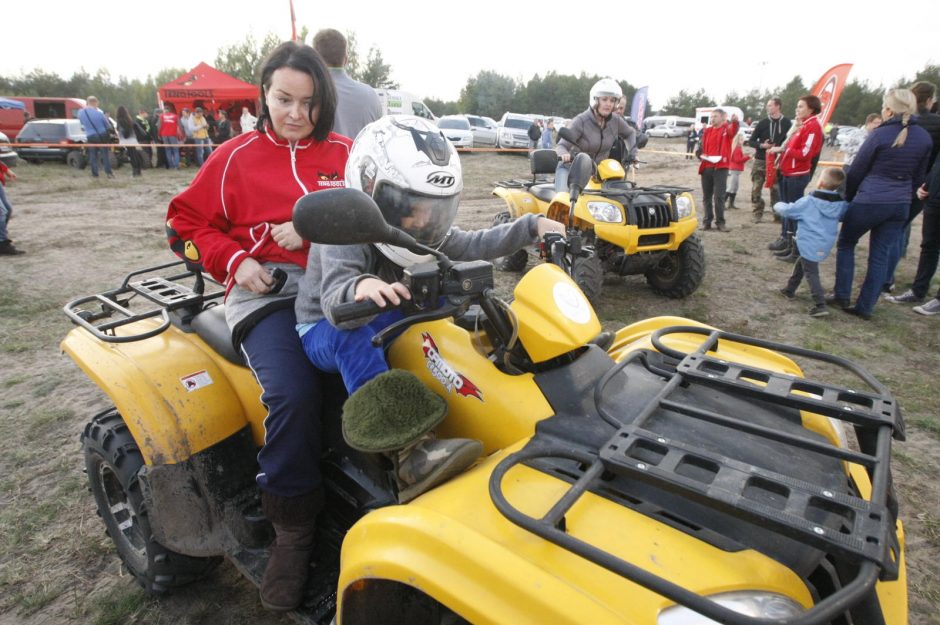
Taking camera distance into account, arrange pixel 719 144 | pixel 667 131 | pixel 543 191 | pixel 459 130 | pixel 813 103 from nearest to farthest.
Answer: pixel 543 191 → pixel 813 103 → pixel 719 144 → pixel 459 130 → pixel 667 131

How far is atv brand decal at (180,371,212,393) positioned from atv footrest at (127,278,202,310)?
1.28 feet

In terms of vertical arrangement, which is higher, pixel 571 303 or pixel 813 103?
pixel 813 103

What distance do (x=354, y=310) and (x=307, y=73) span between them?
1.43 m

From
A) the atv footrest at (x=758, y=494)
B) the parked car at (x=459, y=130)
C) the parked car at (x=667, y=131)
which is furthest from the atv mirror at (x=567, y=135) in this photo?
the parked car at (x=667, y=131)

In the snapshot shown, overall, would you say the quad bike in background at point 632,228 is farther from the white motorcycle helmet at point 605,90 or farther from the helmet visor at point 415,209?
the helmet visor at point 415,209

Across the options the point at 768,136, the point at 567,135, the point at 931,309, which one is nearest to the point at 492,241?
the point at 567,135

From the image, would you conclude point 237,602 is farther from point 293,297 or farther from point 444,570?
point 444,570

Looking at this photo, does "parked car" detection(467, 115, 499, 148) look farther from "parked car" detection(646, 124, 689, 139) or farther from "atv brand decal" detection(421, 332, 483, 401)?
"atv brand decal" detection(421, 332, 483, 401)

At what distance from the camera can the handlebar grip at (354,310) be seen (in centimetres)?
138

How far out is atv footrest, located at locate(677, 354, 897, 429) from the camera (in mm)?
1456

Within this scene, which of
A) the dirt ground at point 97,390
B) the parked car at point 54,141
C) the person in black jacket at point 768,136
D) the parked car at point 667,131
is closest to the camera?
the dirt ground at point 97,390

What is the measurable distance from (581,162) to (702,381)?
97 centimetres

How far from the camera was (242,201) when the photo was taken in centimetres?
236

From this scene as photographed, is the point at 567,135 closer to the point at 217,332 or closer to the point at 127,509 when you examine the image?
the point at 217,332
